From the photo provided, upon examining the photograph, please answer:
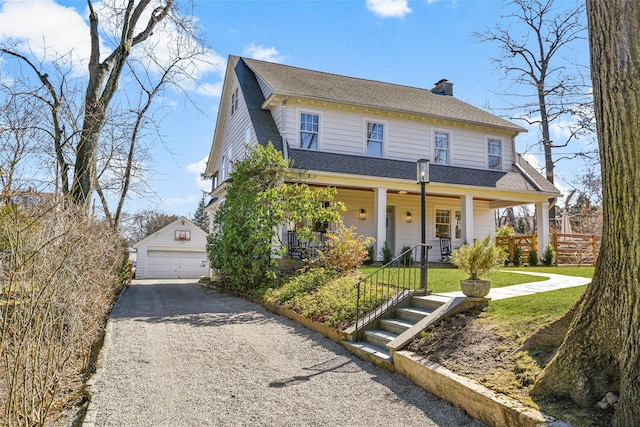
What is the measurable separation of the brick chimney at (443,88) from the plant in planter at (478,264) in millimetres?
16288

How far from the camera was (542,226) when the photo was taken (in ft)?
54.4

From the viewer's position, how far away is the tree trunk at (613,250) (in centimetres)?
329

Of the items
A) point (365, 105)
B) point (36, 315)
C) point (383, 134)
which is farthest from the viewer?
point (383, 134)

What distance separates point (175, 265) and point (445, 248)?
18.8 meters

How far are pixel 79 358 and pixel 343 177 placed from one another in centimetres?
975

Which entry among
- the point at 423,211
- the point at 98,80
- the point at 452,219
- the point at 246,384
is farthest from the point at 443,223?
the point at 246,384

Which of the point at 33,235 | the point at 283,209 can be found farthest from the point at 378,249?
the point at 33,235

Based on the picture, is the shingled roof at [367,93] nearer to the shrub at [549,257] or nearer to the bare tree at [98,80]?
the bare tree at [98,80]

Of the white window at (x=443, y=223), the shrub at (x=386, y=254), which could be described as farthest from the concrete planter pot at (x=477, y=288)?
the white window at (x=443, y=223)

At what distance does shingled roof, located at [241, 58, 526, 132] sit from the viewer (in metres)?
15.3

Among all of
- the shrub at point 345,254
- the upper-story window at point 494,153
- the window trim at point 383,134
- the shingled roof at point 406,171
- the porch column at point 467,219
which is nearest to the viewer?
the shrub at point 345,254

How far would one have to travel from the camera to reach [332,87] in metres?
16.8

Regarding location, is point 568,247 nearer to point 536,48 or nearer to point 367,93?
point 367,93

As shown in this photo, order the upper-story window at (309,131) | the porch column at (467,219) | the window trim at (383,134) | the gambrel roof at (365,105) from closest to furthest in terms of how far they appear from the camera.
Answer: the gambrel roof at (365,105)
the upper-story window at (309,131)
the porch column at (467,219)
the window trim at (383,134)
